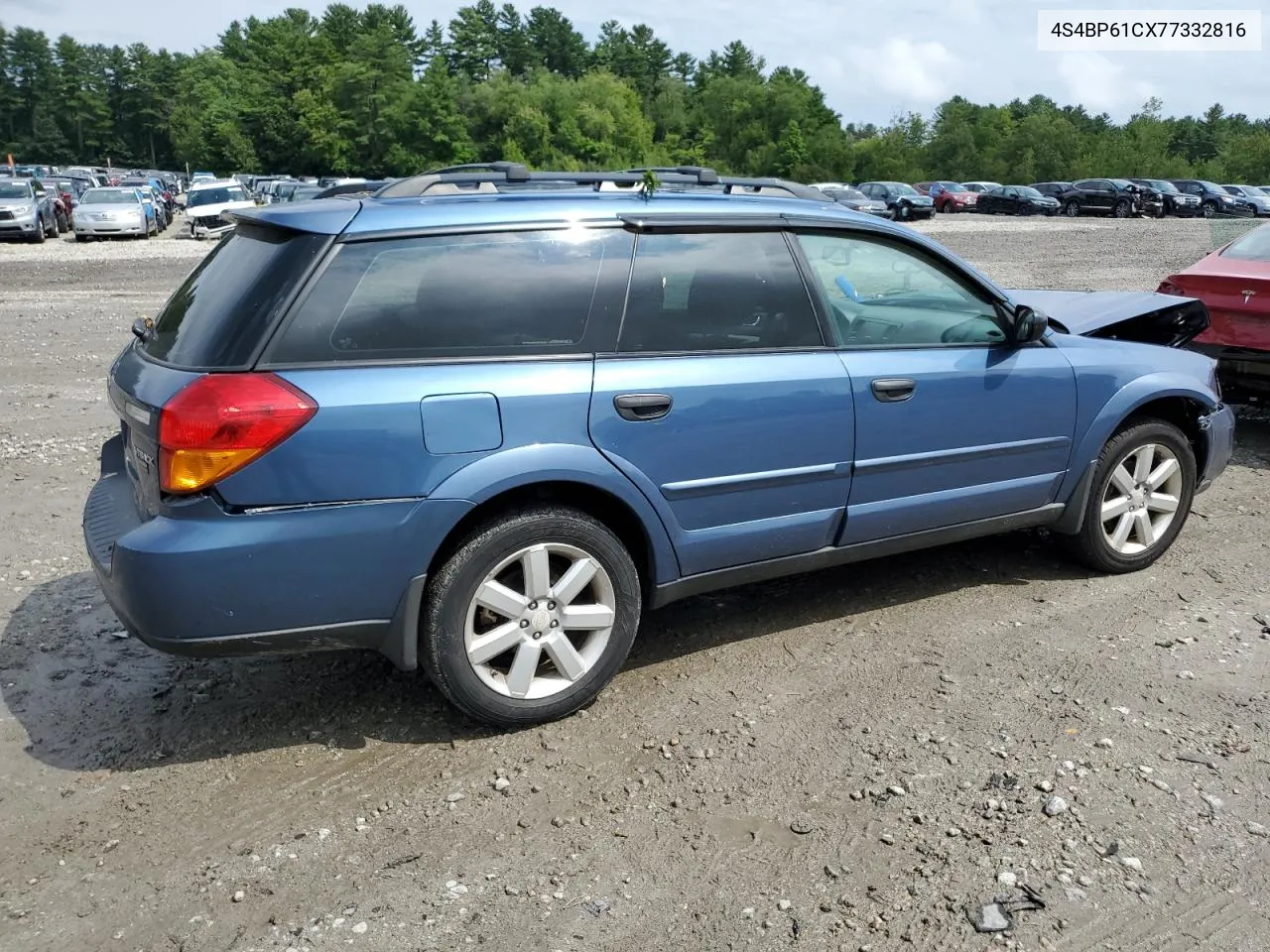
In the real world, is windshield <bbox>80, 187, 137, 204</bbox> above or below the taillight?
below

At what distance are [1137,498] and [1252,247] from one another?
4.08 m

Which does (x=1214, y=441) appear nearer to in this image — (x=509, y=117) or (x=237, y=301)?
(x=237, y=301)

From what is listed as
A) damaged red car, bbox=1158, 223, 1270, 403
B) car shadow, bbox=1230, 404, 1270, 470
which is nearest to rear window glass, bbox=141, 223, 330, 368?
damaged red car, bbox=1158, 223, 1270, 403

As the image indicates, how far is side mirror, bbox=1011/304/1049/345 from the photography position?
460 centimetres

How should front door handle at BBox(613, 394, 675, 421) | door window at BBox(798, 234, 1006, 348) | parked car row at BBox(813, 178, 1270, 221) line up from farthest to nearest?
parked car row at BBox(813, 178, 1270, 221)
door window at BBox(798, 234, 1006, 348)
front door handle at BBox(613, 394, 675, 421)

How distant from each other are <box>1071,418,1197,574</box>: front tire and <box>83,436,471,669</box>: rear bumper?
120 inches

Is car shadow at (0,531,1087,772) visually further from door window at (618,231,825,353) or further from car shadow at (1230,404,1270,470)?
car shadow at (1230,404,1270,470)

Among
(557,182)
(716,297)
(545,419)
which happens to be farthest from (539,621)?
(557,182)

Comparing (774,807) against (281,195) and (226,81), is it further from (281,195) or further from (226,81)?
(226,81)

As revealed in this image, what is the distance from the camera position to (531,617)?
3.75 m

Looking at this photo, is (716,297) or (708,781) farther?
(716,297)

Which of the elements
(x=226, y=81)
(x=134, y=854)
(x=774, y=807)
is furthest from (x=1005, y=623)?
(x=226, y=81)

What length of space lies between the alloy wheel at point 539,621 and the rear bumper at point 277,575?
248 millimetres

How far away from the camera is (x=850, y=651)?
4.45m
